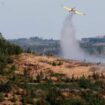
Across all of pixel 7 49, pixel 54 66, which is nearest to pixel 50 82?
pixel 54 66

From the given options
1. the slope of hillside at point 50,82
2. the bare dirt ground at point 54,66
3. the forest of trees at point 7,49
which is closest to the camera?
the slope of hillside at point 50,82

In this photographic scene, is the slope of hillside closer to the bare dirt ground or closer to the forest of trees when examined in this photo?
the bare dirt ground

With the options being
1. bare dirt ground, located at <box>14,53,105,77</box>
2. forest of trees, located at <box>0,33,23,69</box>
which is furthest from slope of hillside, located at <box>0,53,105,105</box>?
forest of trees, located at <box>0,33,23,69</box>

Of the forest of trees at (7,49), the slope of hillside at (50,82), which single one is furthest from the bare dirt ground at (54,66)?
the forest of trees at (7,49)

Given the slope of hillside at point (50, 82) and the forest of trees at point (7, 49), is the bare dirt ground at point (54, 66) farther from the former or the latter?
the forest of trees at point (7, 49)

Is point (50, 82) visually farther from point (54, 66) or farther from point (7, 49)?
point (7, 49)

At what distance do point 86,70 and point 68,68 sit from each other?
1685 mm

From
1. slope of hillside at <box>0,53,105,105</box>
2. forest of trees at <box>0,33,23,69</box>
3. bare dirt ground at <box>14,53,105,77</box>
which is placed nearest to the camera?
slope of hillside at <box>0,53,105,105</box>

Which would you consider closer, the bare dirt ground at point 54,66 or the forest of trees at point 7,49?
the bare dirt ground at point 54,66

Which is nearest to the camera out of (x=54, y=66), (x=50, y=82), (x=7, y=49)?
(x=50, y=82)

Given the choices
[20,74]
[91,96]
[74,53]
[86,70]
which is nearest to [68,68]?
[86,70]

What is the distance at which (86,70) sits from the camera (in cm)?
6169

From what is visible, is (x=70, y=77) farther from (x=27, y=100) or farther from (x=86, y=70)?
(x=27, y=100)

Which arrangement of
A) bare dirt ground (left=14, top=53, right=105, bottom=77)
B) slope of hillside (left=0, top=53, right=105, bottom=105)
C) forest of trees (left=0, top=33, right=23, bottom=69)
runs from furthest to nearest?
1. forest of trees (left=0, top=33, right=23, bottom=69)
2. bare dirt ground (left=14, top=53, right=105, bottom=77)
3. slope of hillside (left=0, top=53, right=105, bottom=105)
